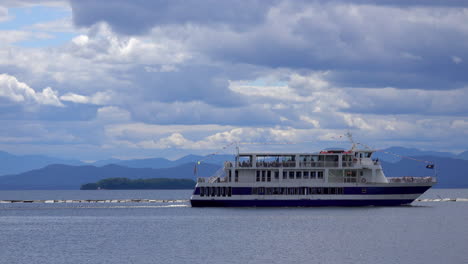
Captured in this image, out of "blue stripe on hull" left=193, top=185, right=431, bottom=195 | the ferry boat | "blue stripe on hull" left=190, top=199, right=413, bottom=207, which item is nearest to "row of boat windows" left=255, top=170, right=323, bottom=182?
the ferry boat

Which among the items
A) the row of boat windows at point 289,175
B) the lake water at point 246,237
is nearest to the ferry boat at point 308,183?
the row of boat windows at point 289,175

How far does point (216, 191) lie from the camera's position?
327ft

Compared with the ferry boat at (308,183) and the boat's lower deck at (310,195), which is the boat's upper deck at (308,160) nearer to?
the ferry boat at (308,183)

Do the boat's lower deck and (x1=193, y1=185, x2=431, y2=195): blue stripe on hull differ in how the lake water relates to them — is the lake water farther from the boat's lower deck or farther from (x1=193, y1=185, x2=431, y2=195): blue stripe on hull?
(x1=193, y1=185, x2=431, y2=195): blue stripe on hull

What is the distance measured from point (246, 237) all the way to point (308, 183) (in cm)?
3155

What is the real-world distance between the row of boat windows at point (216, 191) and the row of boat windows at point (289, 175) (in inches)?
164

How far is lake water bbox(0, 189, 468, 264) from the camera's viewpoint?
186ft

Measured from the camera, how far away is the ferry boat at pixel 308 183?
3871 inches

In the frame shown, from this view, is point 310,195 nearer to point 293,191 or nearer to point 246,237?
point 293,191

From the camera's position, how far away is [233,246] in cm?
6284

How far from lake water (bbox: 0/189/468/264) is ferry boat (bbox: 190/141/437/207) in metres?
Result: 1.52

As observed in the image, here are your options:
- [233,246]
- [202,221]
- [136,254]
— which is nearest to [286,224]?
[202,221]

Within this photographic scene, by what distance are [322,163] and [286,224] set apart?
2168 centimetres

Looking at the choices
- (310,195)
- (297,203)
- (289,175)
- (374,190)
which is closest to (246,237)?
(310,195)
